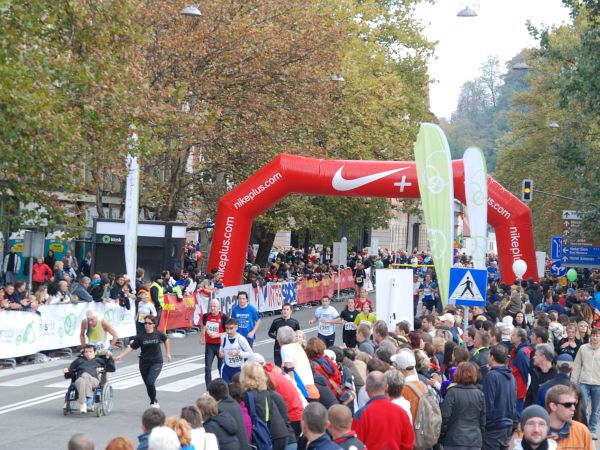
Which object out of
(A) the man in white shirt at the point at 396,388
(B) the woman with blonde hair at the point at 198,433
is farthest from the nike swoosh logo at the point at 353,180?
(B) the woman with blonde hair at the point at 198,433

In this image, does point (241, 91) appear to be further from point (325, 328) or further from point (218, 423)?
point (218, 423)

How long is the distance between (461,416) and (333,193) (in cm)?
2164

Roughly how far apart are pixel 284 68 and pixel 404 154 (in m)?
13.0

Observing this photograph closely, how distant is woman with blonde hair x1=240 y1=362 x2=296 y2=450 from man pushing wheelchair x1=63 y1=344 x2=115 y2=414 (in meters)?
6.67

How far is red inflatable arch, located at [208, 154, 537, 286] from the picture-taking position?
1247 inches

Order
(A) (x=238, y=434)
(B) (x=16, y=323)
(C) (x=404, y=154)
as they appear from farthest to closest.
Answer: (C) (x=404, y=154), (B) (x=16, y=323), (A) (x=238, y=434)

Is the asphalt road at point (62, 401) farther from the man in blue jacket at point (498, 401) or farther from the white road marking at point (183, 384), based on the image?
the man in blue jacket at point (498, 401)

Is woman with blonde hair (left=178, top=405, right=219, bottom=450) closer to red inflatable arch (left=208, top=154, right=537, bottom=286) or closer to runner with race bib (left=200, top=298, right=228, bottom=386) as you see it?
runner with race bib (left=200, top=298, right=228, bottom=386)

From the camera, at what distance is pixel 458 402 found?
10.8m

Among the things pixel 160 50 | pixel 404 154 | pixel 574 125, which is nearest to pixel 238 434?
pixel 160 50

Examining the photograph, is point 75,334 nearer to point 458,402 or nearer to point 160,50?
point 160,50

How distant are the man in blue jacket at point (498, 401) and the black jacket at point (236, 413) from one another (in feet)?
9.78

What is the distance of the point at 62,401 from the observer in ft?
59.5

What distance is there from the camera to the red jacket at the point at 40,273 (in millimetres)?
31000
